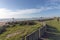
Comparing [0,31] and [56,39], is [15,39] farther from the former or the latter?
[0,31]

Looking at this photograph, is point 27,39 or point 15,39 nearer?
point 27,39

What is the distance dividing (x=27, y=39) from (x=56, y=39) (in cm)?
482

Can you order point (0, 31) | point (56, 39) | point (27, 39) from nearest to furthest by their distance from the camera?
point (27, 39) < point (56, 39) < point (0, 31)

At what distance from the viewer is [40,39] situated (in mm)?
13734

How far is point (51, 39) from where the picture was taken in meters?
13.6

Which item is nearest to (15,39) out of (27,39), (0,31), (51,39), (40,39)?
(40,39)

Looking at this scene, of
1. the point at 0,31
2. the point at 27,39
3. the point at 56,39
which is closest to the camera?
the point at 27,39

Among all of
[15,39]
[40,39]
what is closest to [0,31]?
[15,39]

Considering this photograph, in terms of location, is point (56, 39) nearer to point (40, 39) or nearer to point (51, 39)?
point (51, 39)

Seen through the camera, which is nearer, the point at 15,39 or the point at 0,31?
the point at 15,39

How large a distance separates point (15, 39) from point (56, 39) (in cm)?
415

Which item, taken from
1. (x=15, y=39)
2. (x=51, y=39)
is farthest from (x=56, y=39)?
(x=15, y=39)

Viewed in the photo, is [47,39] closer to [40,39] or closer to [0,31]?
[40,39]

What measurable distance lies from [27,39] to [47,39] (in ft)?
14.6
